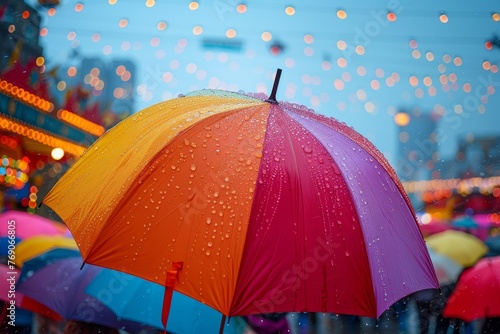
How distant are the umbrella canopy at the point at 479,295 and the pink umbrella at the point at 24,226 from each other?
12.4 ft

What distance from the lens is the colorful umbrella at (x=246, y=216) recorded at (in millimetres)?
2461

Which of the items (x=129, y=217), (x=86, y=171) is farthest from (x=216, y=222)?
(x=86, y=171)

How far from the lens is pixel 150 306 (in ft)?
13.1

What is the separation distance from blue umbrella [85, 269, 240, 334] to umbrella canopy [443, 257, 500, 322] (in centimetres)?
241

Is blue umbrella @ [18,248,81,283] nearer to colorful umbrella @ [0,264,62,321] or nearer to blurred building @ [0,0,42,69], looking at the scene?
colorful umbrella @ [0,264,62,321]

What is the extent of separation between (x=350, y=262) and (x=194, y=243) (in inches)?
25.3

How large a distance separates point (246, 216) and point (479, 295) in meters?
3.51

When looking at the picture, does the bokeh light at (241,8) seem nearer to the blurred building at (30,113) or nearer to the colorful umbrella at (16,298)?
the blurred building at (30,113)

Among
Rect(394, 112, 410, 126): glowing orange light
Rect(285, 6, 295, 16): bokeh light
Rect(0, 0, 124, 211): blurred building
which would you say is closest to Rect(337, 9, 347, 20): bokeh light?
Rect(285, 6, 295, 16): bokeh light

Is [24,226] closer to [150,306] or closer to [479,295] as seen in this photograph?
[150,306]

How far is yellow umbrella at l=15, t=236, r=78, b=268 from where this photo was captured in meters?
5.27

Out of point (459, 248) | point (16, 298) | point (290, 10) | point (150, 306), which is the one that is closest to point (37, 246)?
point (16, 298)

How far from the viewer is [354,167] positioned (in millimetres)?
2910

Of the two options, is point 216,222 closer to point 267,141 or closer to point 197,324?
point 267,141
